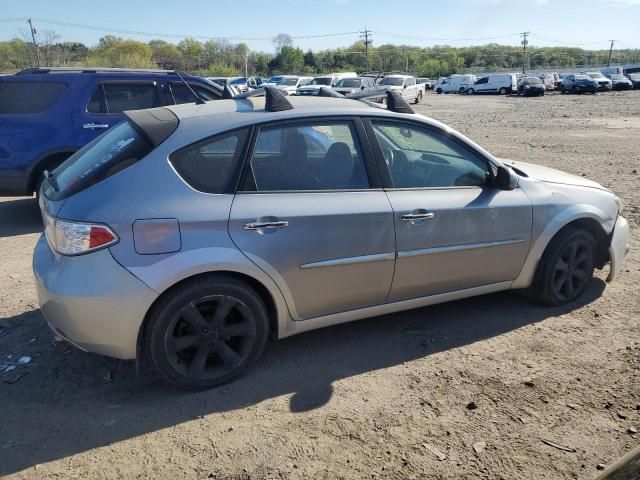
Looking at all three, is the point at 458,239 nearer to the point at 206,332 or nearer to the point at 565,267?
the point at 565,267

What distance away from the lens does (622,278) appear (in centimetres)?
500

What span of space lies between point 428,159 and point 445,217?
0.53 meters

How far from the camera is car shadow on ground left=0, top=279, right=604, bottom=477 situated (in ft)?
9.50

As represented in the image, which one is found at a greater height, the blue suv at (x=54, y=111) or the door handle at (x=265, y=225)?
the blue suv at (x=54, y=111)

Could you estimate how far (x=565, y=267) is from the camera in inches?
169

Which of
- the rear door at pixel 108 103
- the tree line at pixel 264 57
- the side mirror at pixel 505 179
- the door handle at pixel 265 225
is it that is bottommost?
the door handle at pixel 265 225

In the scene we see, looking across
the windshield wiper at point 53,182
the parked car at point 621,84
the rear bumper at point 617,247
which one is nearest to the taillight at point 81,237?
the windshield wiper at point 53,182

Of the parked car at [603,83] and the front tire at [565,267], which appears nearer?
the front tire at [565,267]

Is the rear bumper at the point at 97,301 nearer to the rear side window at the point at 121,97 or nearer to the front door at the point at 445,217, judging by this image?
the front door at the point at 445,217

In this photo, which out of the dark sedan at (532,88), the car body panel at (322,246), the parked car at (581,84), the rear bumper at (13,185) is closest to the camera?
the car body panel at (322,246)

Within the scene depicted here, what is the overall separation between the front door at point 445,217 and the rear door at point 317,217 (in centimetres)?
16

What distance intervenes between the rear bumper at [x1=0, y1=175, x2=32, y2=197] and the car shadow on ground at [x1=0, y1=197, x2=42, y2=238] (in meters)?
0.44

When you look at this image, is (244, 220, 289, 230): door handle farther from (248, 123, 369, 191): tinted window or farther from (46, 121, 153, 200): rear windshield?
(46, 121, 153, 200): rear windshield

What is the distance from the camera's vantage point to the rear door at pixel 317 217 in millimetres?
3178
